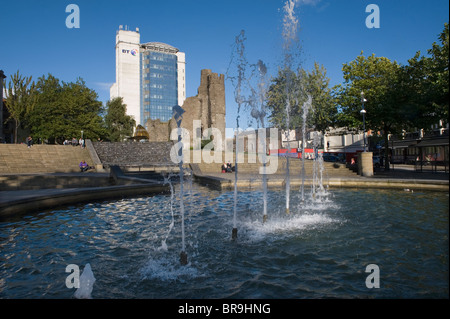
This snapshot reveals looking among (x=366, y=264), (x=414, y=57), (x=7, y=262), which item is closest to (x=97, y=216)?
(x=7, y=262)

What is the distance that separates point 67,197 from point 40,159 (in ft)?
51.7

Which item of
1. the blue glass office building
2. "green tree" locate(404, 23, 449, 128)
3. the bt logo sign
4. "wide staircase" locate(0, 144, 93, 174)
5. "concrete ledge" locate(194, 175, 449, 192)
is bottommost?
"concrete ledge" locate(194, 175, 449, 192)

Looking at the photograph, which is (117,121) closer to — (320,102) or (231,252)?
(320,102)

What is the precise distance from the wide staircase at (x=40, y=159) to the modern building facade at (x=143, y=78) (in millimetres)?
80128

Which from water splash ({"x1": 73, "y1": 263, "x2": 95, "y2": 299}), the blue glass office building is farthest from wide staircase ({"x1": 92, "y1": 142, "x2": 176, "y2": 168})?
the blue glass office building

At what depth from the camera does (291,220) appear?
719 cm

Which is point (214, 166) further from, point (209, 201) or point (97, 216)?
point (97, 216)

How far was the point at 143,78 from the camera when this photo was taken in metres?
106

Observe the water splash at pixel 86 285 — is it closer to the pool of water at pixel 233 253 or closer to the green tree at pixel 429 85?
the pool of water at pixel 233 253

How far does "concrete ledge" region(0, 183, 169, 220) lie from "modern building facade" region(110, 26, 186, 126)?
95.1 m

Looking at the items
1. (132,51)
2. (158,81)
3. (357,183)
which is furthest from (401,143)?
(132,51)

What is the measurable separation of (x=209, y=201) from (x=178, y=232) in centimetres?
413

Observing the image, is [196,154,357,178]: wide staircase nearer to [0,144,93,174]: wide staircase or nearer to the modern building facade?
[0,144,93,174]: wide staircase

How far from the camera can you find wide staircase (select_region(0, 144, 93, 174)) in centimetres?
2008
